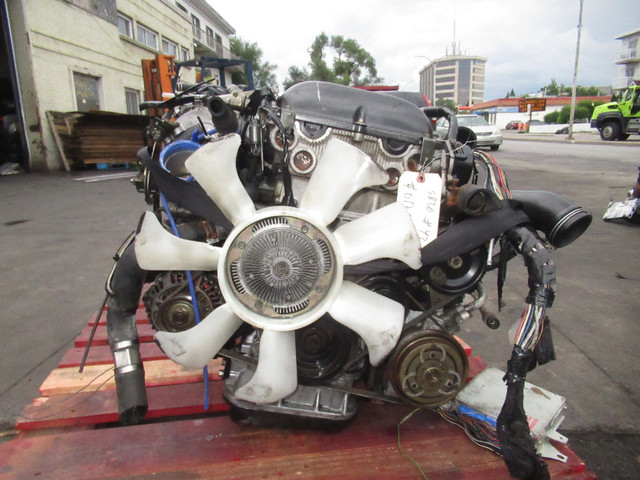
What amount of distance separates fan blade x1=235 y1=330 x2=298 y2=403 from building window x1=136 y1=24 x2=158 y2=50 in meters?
19.1

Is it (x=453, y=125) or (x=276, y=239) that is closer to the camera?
(x=276, y=239)

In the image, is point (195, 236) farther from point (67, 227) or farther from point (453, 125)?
point (67, 227)

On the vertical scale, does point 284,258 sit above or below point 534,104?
below

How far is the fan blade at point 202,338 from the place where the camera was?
4.65 feet

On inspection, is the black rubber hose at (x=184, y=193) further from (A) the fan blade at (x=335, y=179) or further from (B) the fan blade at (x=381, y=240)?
(B) the fan blade at (x=381, y=240)

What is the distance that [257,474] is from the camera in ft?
5.00

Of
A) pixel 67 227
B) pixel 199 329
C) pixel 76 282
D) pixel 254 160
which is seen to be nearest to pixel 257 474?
pixel 199 329

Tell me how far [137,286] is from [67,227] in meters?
4.81

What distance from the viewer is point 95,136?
1142cm

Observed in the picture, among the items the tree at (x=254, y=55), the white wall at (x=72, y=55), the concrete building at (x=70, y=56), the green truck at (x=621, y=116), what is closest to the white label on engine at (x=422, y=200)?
the concrete building at (x=70, y=56)

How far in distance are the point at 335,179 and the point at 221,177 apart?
37cm

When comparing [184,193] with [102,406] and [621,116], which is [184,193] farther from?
[621,116]

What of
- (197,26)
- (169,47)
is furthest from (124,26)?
(197,26)

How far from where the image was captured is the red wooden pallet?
5.07 feet
